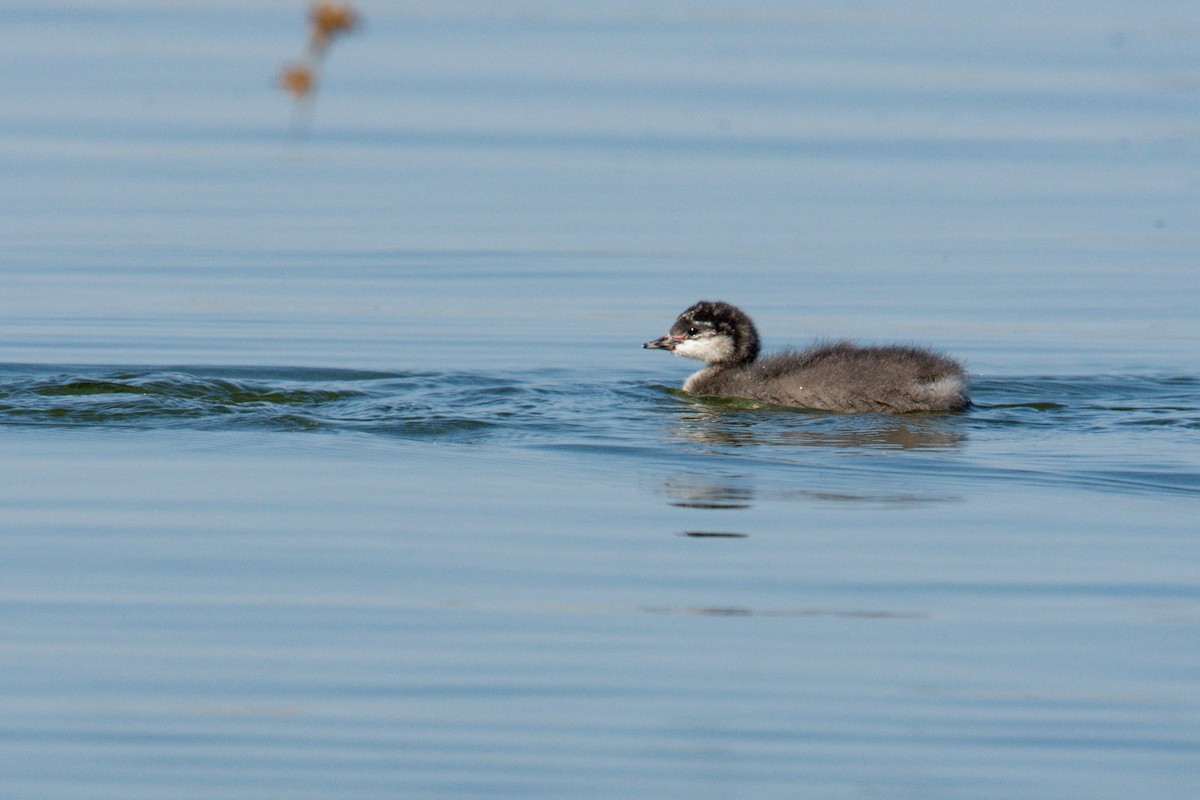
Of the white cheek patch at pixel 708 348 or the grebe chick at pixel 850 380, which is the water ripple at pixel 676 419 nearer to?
the grebe chick at pixel 850 380

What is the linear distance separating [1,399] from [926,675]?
651 centimetres

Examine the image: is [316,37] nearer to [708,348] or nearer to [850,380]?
[850,380]

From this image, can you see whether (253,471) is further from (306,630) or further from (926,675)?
(926,675)

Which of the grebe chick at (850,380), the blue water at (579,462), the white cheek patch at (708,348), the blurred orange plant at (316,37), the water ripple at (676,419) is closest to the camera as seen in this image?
the blurred orange plant at (316,37)

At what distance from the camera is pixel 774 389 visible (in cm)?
1259

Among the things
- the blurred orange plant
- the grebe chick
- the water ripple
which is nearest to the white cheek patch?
the grebe chick

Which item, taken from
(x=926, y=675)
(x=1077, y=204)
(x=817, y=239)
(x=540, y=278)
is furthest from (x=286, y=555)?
(x=1077, y=204)

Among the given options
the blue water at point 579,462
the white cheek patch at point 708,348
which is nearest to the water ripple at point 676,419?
the blue water at point 579,462

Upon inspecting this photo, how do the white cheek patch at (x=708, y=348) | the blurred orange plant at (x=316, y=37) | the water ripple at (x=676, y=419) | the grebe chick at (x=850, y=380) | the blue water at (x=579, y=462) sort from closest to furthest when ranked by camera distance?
the blurred orange plant at (x=316, y=37) → the blue water at (x=579, y=462) → the water ripple at (x=676, y=419) → the grebe chick at (x=850, y=380) → the white cheek patch at (x=708, y=348)

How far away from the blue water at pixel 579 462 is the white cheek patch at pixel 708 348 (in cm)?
43

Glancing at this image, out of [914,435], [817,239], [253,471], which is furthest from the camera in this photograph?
[817,239]

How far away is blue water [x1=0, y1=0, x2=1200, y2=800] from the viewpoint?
661 centimetres

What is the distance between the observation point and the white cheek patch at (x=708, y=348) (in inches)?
525

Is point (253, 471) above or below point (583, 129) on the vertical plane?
below
